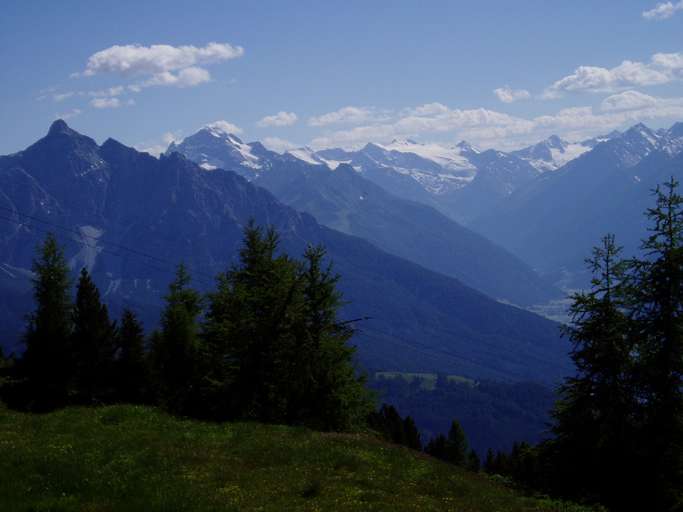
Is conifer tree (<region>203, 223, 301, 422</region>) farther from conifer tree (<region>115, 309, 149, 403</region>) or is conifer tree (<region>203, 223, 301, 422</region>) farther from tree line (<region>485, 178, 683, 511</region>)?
tree line (<region>485, 178, 683, 511</region>)

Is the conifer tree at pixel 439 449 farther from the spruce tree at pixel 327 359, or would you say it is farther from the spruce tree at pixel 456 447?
the spruce tree at pixel 327 359

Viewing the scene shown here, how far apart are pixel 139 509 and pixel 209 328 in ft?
85.6

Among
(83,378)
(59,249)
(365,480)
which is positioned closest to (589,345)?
(365,480)

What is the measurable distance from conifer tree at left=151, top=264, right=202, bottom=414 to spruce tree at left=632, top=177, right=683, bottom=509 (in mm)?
28162

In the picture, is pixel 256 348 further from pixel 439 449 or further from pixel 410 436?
pixel 439 449

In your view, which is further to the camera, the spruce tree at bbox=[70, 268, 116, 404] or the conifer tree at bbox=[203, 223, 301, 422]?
the spruce tree at bbox=[70, 268, 116, 404]

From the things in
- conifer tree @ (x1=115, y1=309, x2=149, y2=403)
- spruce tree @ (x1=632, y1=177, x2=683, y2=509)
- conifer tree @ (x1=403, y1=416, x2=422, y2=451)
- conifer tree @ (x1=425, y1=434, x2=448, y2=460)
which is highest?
spruce tree @ (x1=632, y1=177, x2=683, y2=509)

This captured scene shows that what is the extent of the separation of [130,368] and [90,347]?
6.74 m

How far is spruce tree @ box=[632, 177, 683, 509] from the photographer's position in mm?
27344

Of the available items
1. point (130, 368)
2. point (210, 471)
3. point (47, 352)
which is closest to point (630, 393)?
point (210, 471)

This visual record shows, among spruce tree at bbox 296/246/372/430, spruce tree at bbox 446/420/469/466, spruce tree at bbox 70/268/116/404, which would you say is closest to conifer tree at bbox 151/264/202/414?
spruce tree at bbox 70/268/116/404

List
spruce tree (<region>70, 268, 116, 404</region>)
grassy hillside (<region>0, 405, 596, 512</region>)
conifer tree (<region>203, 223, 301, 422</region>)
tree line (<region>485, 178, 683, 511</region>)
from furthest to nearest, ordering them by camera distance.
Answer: spruce tree (<region>70, 268, 116, 404</region>), conifer tree (<region>203, 223, 301, 422</region>), tree line (<region>485, 178, 683, 511</region>), grassy hillside (<region>0, 405, 596, 512</region>)

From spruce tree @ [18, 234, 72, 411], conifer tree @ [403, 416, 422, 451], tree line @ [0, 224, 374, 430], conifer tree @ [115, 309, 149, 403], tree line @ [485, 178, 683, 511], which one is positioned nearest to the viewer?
tree line @ [485, 178, 683, 511]

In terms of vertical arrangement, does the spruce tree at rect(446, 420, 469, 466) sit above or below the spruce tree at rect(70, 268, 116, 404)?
below
